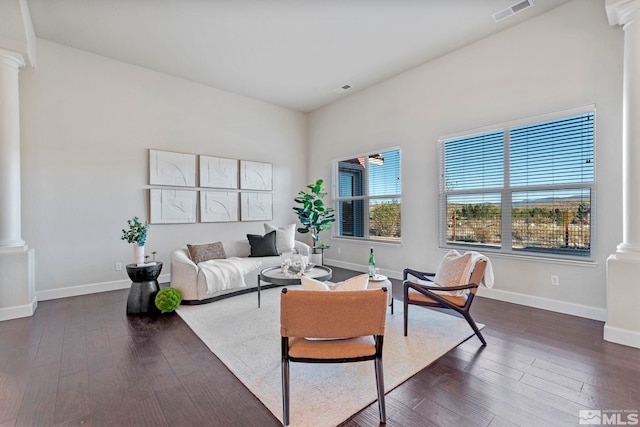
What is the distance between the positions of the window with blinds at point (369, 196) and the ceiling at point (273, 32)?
1606mm

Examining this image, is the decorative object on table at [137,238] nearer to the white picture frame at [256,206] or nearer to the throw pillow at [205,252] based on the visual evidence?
the throw pillow at [205,252]

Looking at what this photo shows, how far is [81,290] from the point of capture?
4.34 metres

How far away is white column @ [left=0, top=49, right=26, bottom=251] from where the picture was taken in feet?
11.1

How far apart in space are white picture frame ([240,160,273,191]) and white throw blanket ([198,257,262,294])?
213 centimetres

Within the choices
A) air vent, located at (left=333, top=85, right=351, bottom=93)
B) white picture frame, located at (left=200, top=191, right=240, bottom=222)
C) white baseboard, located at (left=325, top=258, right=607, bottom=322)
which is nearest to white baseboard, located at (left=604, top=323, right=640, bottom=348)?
white baseboard, located at (left=325, top=258, right=607, bottom=322)

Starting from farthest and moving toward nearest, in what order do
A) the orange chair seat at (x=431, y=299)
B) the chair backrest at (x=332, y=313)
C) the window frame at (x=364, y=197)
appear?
the window frame at (x=364, y=197), the orange chair seat at (x=431, y=299), the chair backrest at (x=332, y=313)

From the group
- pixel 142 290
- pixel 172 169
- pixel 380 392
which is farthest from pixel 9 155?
pixel 380 392

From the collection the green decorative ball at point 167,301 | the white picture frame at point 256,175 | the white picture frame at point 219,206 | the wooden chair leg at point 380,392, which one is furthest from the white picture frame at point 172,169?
the wooden chair leg at point 380,392

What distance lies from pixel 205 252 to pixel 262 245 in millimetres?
967

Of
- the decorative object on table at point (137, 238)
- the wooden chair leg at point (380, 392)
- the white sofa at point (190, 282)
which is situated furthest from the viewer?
the white sofa at point (190, 282)

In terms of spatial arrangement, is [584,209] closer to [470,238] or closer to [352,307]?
[470,238]

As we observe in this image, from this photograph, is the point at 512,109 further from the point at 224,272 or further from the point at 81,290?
the point at 81,290

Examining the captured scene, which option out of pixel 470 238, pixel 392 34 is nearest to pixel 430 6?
pixel 392 34

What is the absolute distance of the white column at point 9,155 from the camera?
11.1ft
